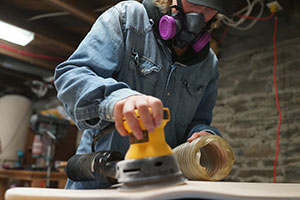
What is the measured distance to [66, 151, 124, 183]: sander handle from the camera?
26.8 inches

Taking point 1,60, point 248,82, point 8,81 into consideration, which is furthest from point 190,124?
point 8,81

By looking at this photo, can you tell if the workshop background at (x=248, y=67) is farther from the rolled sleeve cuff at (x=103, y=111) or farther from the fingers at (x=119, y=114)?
the fingers at (x=119, y=114)

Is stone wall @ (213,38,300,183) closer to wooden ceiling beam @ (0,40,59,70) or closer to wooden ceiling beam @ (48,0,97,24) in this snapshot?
wooden ceiling beam @ (48,0,97,24)

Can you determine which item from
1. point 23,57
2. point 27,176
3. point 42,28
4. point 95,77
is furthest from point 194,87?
point 23,57

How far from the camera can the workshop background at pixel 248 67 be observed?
2.45 meters

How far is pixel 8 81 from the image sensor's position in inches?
206

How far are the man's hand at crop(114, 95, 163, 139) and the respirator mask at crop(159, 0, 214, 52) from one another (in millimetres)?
453

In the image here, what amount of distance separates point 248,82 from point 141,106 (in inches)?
95.5

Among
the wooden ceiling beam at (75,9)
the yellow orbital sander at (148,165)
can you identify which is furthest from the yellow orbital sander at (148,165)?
the wooden ceiling beam at (75,9)

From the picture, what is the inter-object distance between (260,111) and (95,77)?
221cm

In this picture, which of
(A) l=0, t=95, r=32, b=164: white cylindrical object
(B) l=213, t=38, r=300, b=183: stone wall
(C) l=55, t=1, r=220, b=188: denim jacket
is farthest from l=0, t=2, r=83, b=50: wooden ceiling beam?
(C) l=55, t=1, r=220, b=188: denim jacket

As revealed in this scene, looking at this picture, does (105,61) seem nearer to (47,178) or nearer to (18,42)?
(47,178)

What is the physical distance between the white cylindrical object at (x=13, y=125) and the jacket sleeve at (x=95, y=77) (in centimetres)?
436

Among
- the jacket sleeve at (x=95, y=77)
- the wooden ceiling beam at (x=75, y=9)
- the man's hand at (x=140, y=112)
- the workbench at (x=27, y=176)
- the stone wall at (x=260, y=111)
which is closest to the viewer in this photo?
the man's hand at (x=140, y=112)
